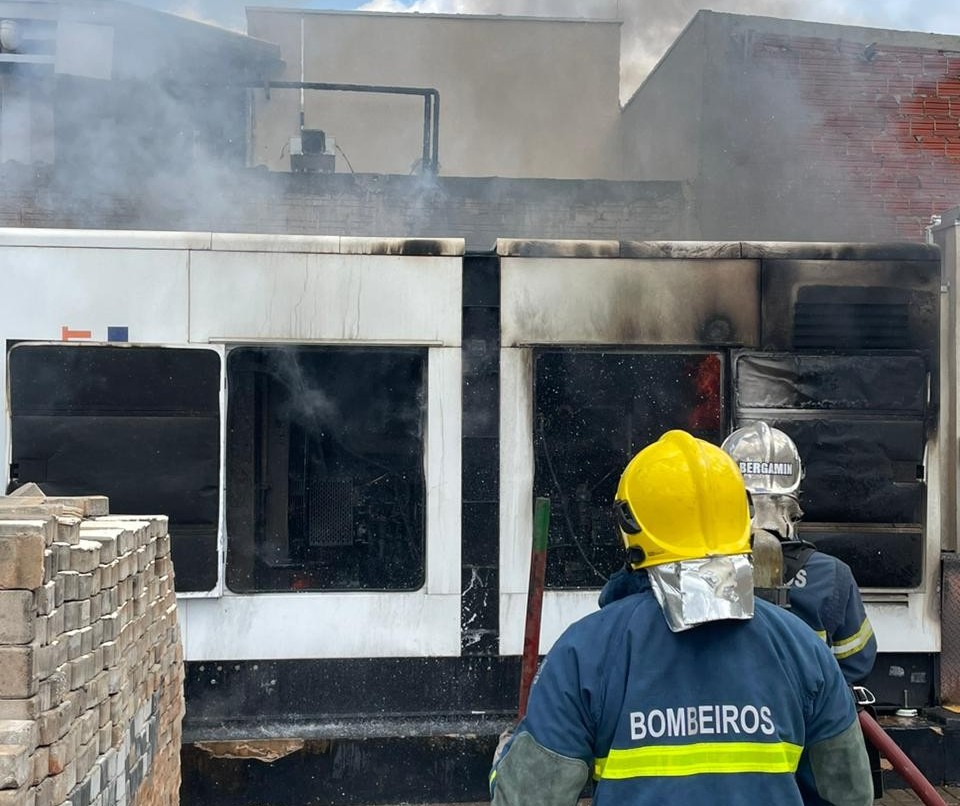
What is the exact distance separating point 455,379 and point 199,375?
1353 millimetres

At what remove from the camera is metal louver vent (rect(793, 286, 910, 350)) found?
19.5ft

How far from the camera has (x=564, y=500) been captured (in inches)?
231

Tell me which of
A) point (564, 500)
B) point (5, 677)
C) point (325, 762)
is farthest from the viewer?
point (564, 500)

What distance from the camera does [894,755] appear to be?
3.55 m

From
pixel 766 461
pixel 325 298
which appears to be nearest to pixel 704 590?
pixel 766 461

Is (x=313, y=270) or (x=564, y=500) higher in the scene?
(x=313, y=270)

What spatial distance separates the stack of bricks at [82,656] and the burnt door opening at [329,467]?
128 centimetres

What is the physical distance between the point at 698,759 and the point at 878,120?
35.2ft

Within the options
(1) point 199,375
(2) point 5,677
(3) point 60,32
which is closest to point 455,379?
(1) point 199,375

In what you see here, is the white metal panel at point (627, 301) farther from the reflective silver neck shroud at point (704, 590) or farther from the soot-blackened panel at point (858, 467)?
the reflective silver neck shroud at point (704, 590)

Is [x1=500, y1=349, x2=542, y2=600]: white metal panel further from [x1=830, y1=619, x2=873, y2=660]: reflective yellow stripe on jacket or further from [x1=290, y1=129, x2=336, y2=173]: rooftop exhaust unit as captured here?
[x1=290, y1=129, x2=336, y2=173]: rooftop exhaust unit

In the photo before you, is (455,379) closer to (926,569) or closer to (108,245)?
(108,245)

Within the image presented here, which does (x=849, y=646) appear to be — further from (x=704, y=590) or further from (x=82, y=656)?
(x=82, y=656)

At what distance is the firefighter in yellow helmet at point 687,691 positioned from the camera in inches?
82.5
